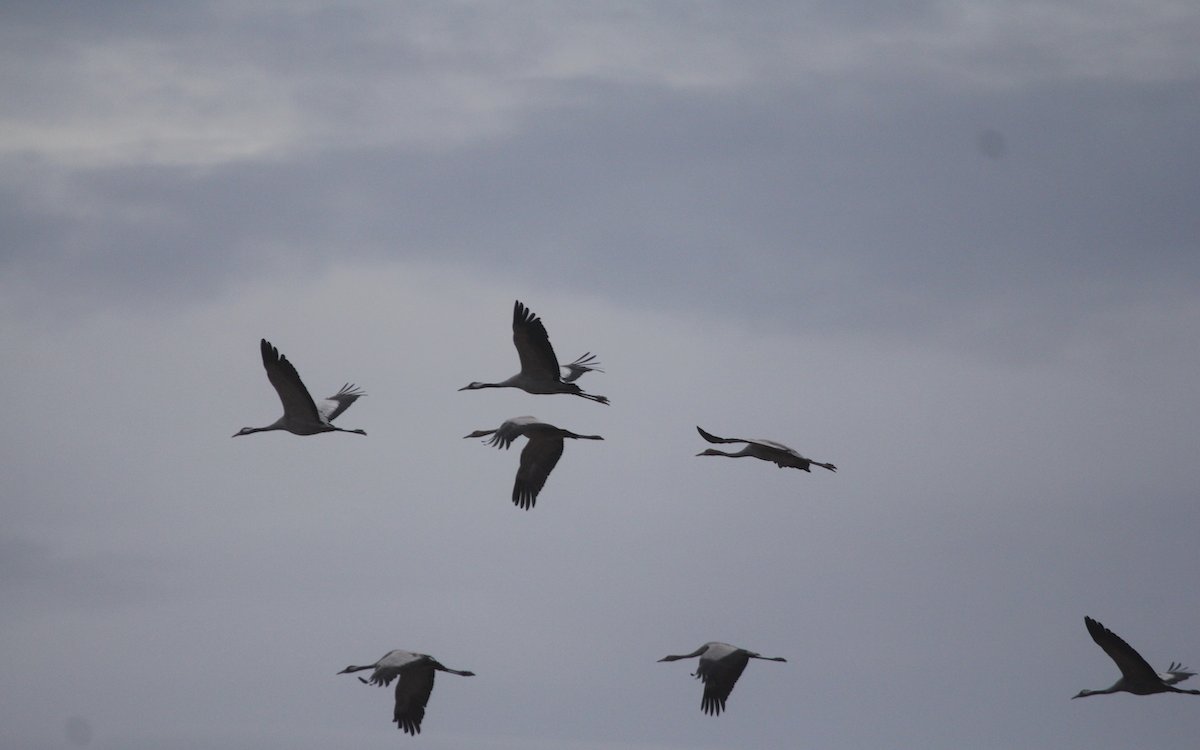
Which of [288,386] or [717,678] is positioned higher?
[288,386]

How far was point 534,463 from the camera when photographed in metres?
33.2

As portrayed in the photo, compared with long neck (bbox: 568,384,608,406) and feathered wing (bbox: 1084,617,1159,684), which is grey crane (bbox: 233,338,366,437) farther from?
feathered wing (bbox: 1084,617,1159,684)

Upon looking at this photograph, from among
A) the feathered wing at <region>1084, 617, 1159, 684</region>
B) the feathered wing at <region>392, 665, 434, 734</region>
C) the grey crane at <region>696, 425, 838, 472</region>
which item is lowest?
the feathered wing at <region>392, 665, 434, 734</region>

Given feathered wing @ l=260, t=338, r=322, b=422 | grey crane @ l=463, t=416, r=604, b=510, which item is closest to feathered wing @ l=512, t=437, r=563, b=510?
grey crane @ l=463, t=416, r=604, b=510

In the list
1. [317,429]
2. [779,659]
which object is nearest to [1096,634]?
[779,659]

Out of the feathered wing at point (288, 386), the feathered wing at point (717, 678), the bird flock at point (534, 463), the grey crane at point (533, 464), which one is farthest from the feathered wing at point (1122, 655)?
the feathered wing at point (288, 386)

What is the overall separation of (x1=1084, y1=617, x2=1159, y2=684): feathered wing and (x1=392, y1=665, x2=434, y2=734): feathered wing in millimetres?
10535

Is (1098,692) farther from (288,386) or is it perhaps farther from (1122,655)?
(288,386)

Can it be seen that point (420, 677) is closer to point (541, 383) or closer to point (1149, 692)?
point (541, 383)

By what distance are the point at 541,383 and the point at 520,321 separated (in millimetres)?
1580

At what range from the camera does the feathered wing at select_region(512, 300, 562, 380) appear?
1207 inches

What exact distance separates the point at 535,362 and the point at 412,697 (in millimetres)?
5936

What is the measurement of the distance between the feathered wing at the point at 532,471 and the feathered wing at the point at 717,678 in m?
5.29

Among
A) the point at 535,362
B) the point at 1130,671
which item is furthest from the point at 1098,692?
the point at 535,362
